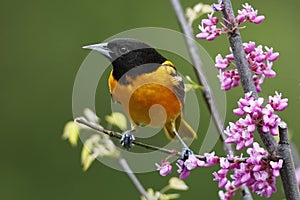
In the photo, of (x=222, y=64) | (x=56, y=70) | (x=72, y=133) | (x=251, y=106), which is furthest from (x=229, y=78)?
(x=56, y=70)

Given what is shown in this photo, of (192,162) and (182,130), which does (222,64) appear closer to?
(192,162)

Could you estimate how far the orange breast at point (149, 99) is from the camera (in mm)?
1404

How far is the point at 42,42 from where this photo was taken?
3.85 metres

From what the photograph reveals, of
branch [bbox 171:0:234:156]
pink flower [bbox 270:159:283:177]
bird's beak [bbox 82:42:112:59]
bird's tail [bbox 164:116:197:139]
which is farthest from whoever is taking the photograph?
bird's tail [bbox 164:116:197:139]

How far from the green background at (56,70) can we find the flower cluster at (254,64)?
2.34 metres

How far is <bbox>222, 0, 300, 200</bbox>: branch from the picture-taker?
0.96 m

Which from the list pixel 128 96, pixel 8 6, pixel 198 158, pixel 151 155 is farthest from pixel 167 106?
pixel 8 6

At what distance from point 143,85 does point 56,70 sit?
2422mm

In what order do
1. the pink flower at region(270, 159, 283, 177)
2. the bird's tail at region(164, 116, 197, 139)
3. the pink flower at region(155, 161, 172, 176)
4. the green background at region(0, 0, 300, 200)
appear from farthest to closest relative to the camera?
the green background at region(0, 0, 300, 200) < the bird's tail at region(164, 116, 197, 139) < the pink flower at region(155, 161, 172, 176) < the pink flower at region(270, 159, 283, 177)

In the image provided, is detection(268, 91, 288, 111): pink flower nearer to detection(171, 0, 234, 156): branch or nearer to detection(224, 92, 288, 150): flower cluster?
detection(224, 92, 288, 150): flower cluster

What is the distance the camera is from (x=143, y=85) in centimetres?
142

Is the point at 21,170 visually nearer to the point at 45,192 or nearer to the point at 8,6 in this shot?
the point at 45,192

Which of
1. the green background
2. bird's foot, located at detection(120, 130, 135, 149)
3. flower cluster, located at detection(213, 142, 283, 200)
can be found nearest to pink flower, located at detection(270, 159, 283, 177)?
flower cluster, located at detection(213, 142, 283, 200)

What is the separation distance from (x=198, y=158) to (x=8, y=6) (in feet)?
10.4
